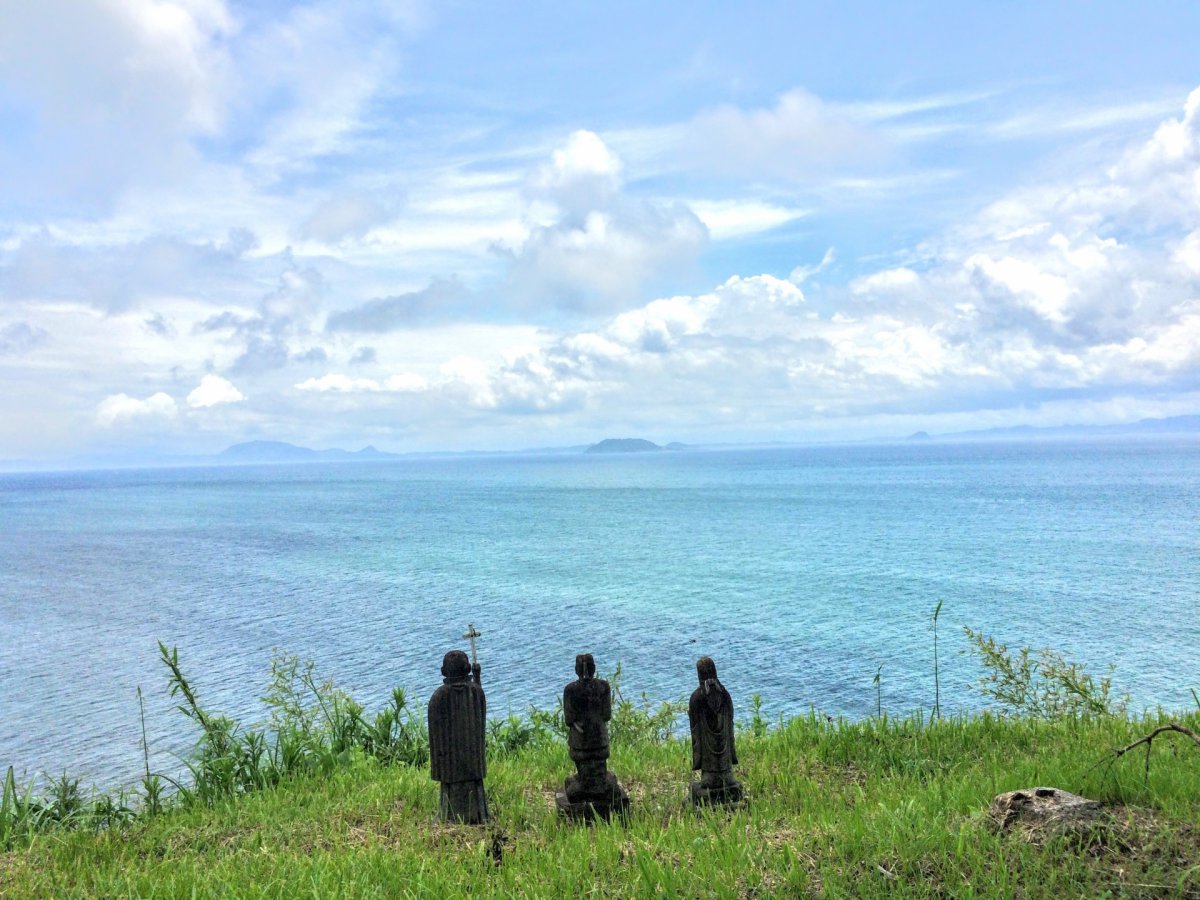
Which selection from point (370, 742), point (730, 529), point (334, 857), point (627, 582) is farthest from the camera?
point (730, 529)

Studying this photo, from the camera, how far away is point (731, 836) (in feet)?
24.2

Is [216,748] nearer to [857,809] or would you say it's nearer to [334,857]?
[334,857]

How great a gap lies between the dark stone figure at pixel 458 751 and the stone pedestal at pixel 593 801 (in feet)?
3.01

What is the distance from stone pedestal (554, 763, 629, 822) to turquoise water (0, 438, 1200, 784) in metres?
11.9

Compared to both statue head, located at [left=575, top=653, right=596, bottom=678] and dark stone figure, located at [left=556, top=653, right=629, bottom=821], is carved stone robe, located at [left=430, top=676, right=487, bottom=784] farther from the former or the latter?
statue head, located at [left=575, top=653, right=596, bottom=678]

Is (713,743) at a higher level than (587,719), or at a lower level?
lower

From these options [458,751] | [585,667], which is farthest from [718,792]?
[458,751]

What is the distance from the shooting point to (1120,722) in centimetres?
1128

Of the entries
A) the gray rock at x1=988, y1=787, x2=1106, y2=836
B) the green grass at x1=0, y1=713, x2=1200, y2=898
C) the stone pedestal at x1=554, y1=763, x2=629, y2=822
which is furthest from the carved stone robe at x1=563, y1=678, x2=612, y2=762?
the gray rock at x1=988, y1=787, x2=1106, y2=836

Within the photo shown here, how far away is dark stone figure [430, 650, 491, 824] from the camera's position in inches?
348

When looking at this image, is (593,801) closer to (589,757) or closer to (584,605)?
(589,757)

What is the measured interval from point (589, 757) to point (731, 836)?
2.10 meters

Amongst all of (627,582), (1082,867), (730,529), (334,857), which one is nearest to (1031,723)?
(1082,867)

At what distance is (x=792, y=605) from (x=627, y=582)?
14.1 meters
